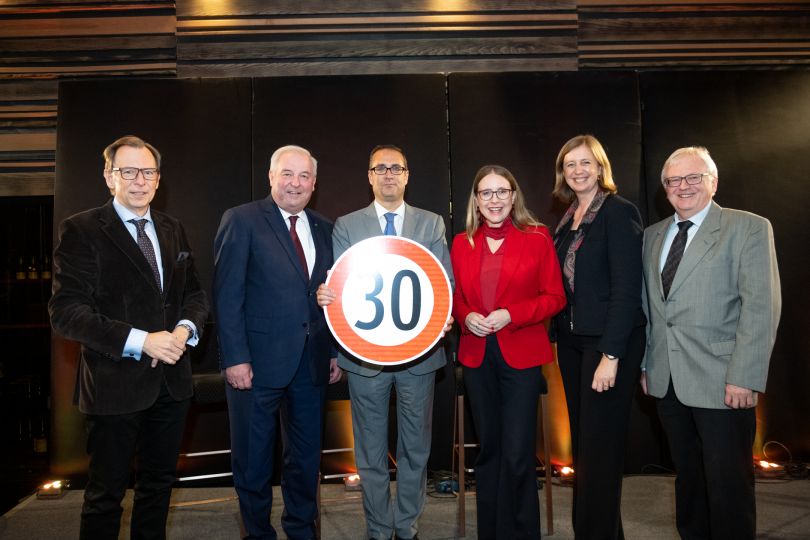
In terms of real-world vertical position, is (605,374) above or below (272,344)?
below

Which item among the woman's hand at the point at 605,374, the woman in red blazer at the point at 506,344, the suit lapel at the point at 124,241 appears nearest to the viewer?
the suit lapel at the point at 124,241

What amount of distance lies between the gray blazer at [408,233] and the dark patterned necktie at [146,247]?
0.84 meters

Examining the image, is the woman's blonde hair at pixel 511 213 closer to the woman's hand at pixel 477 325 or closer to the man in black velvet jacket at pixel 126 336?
the woman's hand at pixel 477 325

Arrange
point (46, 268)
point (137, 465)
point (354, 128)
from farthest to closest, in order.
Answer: point (46, 268)
point (354, 128)
point (137, 465)

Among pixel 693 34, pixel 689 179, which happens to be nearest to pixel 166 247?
pixel 689 179

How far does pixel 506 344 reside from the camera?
2.38m

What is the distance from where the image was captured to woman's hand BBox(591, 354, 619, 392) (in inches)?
88.5

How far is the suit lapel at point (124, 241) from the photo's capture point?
214cm

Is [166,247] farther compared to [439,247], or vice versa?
[439,247]

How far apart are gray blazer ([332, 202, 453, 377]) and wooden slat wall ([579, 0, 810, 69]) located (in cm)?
253

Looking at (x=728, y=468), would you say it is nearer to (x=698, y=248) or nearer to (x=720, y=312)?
(x=720, y=312)

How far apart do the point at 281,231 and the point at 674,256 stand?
1.75m

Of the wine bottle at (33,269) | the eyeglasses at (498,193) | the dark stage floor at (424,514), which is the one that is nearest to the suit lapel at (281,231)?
the eyeglasses at (498,193)

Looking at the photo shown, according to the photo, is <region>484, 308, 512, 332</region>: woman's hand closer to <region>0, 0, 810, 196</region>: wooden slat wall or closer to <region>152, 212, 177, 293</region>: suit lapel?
<region>152, 212, 177, 293</region>: suit lapel
